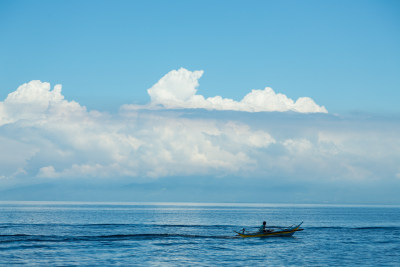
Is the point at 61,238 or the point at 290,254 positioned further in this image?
the point at 61,238

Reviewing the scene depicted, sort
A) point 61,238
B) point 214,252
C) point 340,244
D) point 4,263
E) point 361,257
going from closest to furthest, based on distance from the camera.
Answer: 1. point 4,263
2. point 361,257
3. point 214,252
4. point 340,244
5. point 61,238

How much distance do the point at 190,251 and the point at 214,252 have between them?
3.54 meters

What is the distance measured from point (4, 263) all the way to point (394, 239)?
65504 mm

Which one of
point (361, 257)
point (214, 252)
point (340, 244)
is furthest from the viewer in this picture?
point (340, 244)

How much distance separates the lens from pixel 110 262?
56.0 metres

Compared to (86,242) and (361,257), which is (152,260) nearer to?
(86,242)

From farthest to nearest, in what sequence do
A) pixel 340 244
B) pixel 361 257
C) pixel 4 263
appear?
pixel 340 244 → pixel 361 257 → pixel 4 263

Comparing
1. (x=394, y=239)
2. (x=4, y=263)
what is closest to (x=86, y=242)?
(x=4, y=263)

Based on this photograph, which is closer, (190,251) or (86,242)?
(190,251)

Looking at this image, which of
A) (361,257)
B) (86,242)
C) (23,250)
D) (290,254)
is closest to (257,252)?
(290,254)

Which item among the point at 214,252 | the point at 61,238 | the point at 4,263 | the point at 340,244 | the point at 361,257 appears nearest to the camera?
the point at 4,263

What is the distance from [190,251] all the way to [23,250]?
23575 millimetres

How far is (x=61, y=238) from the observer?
80625mm

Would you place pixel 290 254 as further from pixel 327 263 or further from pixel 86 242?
pixel 86 242
